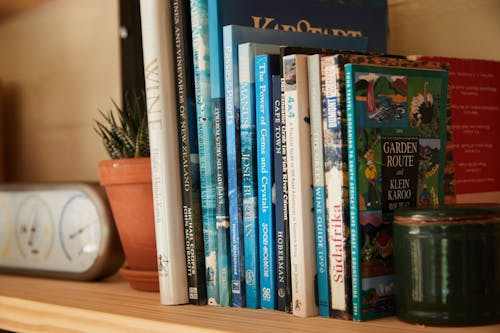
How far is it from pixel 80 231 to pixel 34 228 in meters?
0.11

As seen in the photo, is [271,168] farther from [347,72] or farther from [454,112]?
[454,112]

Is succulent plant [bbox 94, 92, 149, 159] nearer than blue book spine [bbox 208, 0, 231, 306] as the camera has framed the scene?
No

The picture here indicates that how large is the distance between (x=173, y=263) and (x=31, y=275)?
0.41 metres

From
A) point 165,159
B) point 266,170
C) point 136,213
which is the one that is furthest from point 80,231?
point 266,170

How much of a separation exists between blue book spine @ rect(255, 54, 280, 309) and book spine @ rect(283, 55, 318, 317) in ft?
0.11

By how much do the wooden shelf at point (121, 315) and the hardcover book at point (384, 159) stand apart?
1.7 inches

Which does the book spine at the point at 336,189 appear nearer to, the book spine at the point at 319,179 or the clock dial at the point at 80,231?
the book spine at the point at 319,179

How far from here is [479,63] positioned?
84cm

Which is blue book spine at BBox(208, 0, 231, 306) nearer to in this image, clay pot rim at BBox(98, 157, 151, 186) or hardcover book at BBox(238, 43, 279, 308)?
hardcover book at BBox(238, 43, 279, 308)

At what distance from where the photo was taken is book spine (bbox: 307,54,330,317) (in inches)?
26.5

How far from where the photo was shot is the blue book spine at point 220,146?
772mm

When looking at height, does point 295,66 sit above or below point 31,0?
below

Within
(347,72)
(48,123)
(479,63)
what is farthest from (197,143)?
(48,123)

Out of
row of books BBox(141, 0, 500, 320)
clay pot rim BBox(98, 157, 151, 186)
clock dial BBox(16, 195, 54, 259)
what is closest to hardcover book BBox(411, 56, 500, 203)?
row of books BBox(141, 0, 500, 320)
